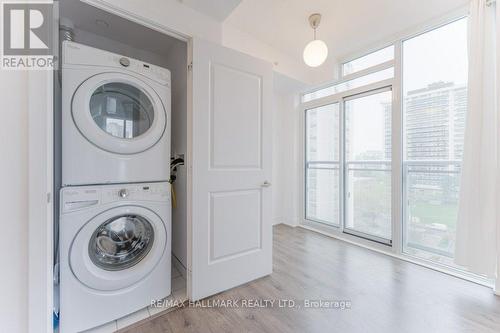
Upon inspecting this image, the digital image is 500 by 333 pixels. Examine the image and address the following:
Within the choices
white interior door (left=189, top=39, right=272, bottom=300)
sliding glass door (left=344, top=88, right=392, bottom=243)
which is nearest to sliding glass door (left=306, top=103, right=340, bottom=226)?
sliding glass door (left=344, top=88, right=392, bottom=243)

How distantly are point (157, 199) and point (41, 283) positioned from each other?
2.27 ft

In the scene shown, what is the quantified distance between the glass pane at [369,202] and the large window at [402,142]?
12mm

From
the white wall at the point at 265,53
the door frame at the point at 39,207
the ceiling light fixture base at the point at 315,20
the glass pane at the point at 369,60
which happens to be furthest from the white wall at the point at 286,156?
the door frame at the point at 39,207

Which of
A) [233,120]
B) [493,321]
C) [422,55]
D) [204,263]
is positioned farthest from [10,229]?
[422,55]

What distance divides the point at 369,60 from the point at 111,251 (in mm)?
3445

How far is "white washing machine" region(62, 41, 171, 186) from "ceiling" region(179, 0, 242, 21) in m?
0.57

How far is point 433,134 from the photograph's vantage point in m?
2.19

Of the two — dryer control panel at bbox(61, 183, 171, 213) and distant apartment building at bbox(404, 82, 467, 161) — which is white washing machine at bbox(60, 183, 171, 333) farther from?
distant apartment building at bbox(404, 82, 467, 161)

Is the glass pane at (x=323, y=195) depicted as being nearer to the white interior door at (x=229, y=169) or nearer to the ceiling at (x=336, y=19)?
the white interior door at (x=229, y=169)

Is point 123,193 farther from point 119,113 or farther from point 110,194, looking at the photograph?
point 119,113

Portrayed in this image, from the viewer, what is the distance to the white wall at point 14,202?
1.00 metres

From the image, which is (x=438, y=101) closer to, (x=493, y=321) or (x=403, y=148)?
(x=403, y=148)

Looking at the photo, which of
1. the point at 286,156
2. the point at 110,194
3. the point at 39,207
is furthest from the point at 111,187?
the point at 286,156

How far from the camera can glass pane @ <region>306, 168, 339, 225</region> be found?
323cm
